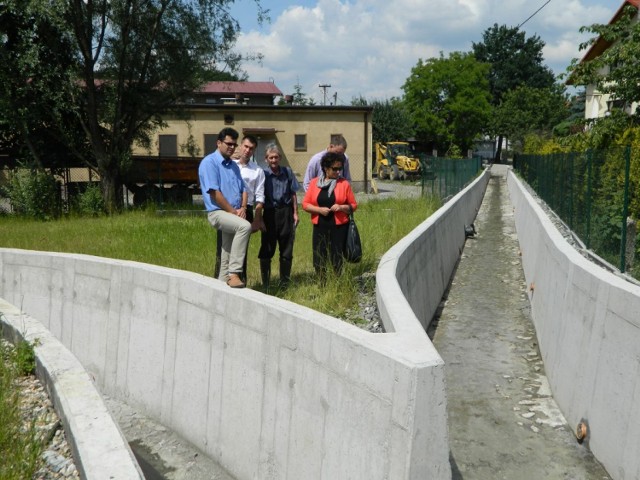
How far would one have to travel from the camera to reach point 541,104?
78812 millimetres

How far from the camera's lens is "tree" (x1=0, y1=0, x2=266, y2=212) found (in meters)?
21.2

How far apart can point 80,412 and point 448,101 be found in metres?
68.4

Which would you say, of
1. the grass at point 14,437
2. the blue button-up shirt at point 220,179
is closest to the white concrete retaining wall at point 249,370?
the blue button-up shirt at point 220,179

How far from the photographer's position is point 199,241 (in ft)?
44.1

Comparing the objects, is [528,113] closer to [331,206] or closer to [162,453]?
[331,206]

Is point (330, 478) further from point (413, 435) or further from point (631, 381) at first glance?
point (631, 381)

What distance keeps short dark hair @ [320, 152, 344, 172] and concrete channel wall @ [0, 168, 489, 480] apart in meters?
1.24

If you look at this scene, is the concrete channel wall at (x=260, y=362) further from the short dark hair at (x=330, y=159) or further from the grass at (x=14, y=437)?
the short dark hair at (x=330, y=159)

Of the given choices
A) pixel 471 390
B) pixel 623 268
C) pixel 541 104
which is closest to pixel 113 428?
pixel 471 390

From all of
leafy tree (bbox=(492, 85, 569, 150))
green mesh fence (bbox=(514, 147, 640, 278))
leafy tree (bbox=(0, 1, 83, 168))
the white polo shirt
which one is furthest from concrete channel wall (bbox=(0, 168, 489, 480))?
leafy tree (bbox=(492, 85, 569, 150))

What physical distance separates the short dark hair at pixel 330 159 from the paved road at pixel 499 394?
98.4 inches

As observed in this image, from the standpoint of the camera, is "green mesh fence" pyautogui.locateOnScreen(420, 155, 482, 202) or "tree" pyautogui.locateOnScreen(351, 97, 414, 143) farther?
"tree" pyautogui.locateOnScreen(351, 97, 414, 143)

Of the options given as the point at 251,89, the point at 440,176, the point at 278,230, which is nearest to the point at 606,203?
the point at 278,230

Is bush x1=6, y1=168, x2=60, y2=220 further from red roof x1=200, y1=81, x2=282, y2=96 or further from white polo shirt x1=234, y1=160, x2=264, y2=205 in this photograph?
red roof x1=200, y1=81, x2=282, y2=96
